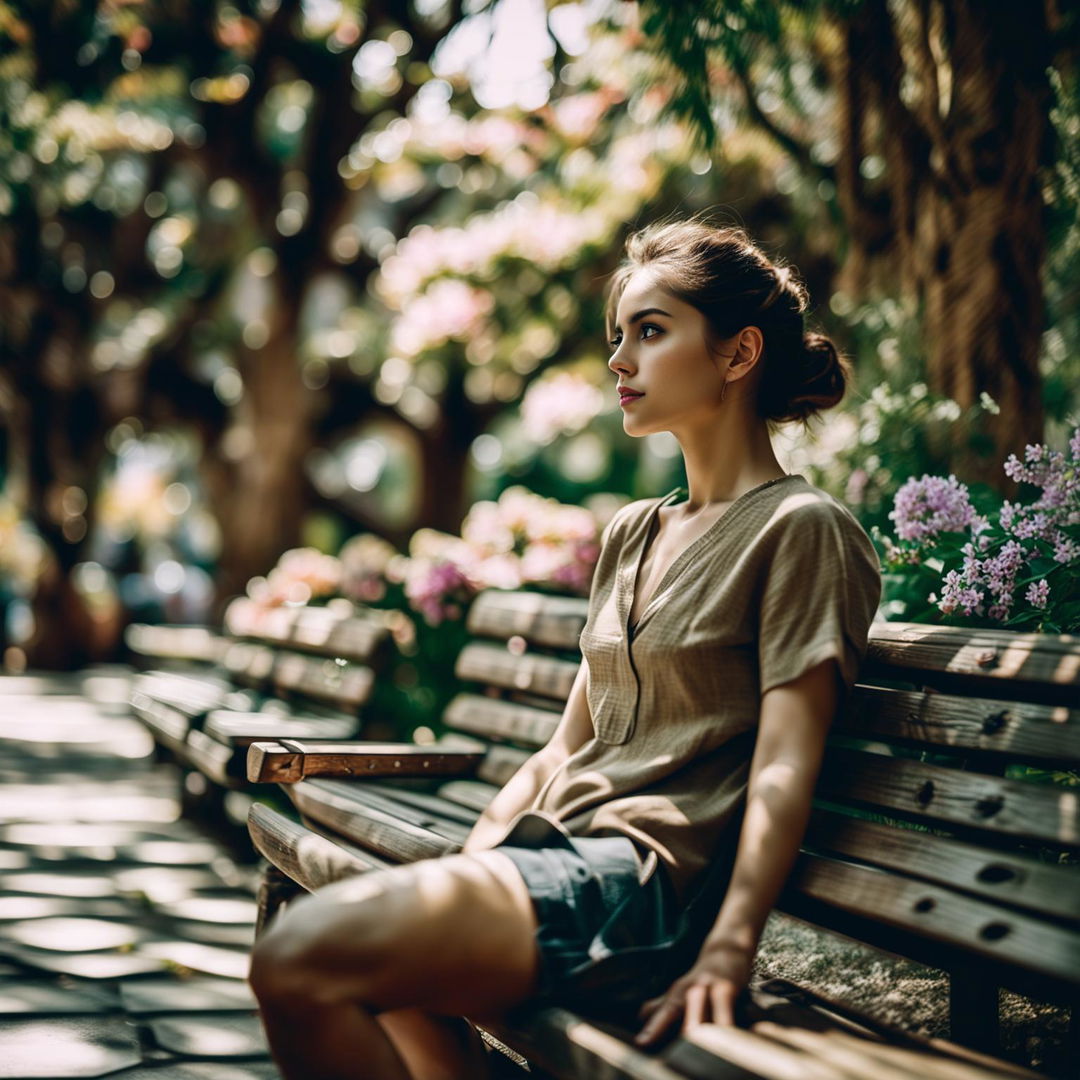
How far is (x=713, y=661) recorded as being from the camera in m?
2.08

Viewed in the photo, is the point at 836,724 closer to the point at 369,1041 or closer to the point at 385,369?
the point at 369,1041

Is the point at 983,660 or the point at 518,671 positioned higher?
the point at 983,660

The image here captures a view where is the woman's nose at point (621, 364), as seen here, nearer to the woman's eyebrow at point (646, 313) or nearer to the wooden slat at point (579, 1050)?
the woman's eyebrow at point (646, 313)

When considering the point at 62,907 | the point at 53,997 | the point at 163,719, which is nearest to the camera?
the point at 53,997

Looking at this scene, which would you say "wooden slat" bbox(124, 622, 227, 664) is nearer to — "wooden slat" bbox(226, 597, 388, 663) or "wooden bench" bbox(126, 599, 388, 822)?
"wooden bench" bbox(126, 599, 388, 822)

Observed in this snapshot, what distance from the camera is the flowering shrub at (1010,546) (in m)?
2.38

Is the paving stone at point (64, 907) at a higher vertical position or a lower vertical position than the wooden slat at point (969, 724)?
lower

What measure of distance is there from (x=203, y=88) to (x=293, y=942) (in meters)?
8.86

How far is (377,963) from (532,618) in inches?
76.4

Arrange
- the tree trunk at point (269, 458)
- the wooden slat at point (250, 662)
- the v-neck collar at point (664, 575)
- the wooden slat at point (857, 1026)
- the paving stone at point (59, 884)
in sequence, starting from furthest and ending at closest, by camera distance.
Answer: the tree trunk at point (269, 458)
the wooden slat at point (250, 662)
the paving stone at point (59, 884)
the v-neck collar at point (664, 575)
the wooden slat at point (857, 1026)

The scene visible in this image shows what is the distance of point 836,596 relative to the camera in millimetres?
1961

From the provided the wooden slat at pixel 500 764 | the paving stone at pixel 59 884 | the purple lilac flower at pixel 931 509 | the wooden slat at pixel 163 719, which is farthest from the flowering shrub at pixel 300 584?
the purple lilac flower at pixel 931 509

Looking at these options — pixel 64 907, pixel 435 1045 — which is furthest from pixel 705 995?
pixel 64 907

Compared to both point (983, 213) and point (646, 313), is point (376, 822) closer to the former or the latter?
point (646, 313)
